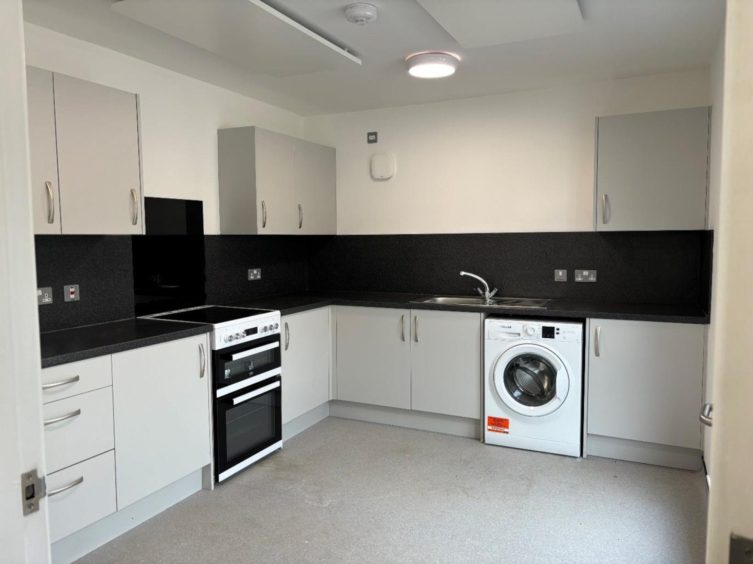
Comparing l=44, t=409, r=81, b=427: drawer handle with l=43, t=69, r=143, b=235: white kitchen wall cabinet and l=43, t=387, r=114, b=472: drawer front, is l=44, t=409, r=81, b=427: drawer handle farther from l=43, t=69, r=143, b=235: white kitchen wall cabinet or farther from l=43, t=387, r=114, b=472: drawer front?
l=43, t=69, r=143, b=235: white kitchen wall cabinet

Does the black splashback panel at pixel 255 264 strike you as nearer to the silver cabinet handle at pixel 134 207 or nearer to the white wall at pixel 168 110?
the white wall at pixel 168 110

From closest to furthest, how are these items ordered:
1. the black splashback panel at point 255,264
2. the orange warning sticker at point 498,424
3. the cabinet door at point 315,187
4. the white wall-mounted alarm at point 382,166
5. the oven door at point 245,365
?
the oven door at point 245,365, the orange warning sticker at point 498,424, the black splashback panel at point 255,264, the cabinet door at point 315,187, the white wall-mounted alarm at point 382,166

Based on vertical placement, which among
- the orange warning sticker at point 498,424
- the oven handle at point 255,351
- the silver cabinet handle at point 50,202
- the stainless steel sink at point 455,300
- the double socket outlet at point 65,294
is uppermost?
the silver cabinet handle at point 50,202

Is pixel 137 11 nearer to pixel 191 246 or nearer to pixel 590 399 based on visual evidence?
pixel 191 246

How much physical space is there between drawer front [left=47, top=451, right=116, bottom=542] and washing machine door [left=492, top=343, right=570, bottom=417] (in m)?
2.31

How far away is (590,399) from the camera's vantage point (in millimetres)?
3541

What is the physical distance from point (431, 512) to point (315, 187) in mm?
2623

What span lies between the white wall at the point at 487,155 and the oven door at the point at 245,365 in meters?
1.62

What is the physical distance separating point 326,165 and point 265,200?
0.93m

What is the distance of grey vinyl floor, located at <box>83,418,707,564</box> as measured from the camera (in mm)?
2529

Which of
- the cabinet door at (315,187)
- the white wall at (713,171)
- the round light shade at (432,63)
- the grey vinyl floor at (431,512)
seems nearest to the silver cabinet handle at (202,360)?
the grey vinyl floor at (431,512)

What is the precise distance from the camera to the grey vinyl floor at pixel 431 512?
2.53 meters

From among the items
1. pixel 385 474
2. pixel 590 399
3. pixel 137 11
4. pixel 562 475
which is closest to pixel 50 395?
pixel 137 11

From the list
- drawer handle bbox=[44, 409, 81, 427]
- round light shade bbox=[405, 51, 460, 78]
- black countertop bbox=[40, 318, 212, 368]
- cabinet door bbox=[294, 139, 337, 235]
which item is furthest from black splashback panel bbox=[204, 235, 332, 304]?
round light shade bbox=[405, 51, 460, 78]
